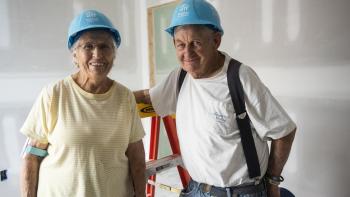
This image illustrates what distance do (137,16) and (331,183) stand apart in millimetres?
2550

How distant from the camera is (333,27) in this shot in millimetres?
1722

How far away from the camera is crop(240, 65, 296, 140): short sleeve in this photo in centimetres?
117

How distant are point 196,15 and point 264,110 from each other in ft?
1.58

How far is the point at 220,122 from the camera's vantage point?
1228 mm

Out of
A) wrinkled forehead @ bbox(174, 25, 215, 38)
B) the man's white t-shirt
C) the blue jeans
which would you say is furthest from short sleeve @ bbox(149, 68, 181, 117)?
the blue jeans

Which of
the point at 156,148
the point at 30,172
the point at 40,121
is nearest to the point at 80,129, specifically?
the point at 40,121

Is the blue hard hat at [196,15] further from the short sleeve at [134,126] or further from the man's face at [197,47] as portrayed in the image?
the short sleeve at [134,126]

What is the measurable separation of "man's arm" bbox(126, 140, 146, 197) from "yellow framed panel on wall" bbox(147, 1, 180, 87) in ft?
6.08

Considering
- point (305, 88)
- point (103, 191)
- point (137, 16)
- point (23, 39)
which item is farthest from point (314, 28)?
point (23, 39)

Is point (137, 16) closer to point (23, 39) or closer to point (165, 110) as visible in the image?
point (23, 39)

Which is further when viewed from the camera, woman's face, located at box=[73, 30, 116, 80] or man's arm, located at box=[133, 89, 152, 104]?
man's arm, located at box=[133, 89, 152, 104]

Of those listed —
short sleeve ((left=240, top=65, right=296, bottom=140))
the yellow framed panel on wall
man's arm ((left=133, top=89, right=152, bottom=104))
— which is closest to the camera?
short sleeve ((left=240, top=65, right=296, bottom=140))

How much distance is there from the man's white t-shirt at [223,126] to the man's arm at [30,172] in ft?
2.06

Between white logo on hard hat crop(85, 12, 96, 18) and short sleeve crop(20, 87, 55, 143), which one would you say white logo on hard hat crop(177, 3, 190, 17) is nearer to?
white logo on hard hat crop(85, 12, 96, 18)
